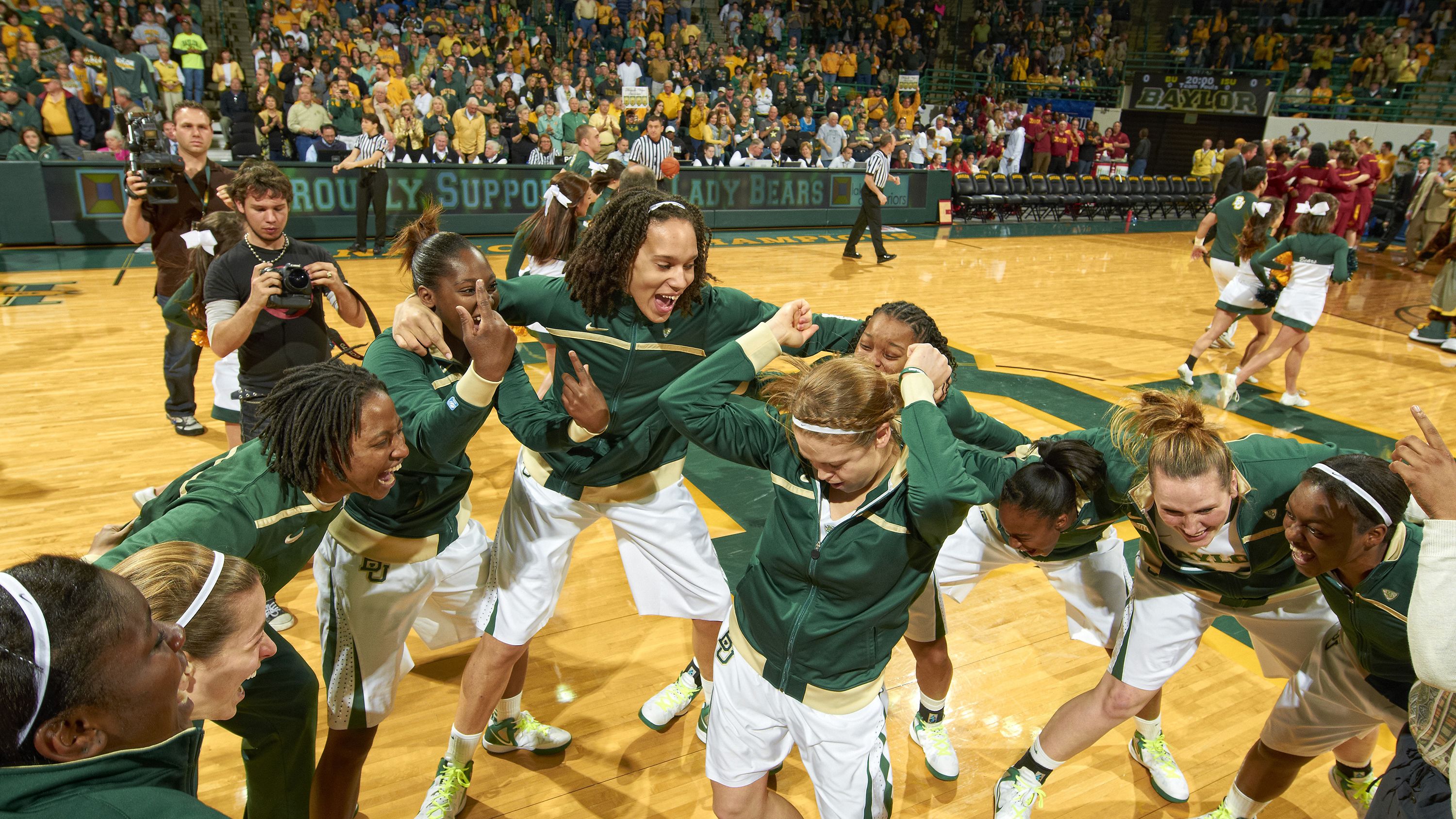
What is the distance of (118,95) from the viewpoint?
452 inches

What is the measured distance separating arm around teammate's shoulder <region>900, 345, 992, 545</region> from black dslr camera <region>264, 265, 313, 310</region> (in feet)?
7.95

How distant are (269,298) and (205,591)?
2018mm

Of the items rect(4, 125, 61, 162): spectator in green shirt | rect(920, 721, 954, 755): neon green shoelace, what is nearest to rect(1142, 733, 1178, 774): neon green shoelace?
rect(920, 721, 954, 755): neon green shoelace

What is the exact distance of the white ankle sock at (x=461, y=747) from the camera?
2.80 meters

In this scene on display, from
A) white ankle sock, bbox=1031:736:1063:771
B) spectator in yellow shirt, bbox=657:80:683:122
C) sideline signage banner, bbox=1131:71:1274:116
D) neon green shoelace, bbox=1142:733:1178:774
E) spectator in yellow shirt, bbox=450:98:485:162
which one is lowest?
neon green shoelace, bbox=1142:733:1178:774

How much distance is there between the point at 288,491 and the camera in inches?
85.6

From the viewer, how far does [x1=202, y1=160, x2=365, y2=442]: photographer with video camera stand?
344 centimetres

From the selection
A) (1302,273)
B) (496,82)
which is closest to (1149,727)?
(1302,273)

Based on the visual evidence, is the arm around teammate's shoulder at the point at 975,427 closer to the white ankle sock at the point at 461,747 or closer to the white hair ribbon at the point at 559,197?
the white ankle sock at the point at 461,747

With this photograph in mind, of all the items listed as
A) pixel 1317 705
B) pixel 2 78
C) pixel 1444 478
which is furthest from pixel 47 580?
pixel 2 78

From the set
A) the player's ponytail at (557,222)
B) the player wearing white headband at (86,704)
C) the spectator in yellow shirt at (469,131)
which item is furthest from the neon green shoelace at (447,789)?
the spectator in yellow shirt at (469,131)

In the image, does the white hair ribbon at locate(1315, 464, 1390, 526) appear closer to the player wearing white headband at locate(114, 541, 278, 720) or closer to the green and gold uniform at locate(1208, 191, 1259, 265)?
the player wearing white headband at locate(114, 541, 278, 720)

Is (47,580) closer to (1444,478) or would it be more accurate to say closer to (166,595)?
(166,595)

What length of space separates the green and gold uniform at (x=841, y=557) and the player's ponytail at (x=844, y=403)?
0.08m
